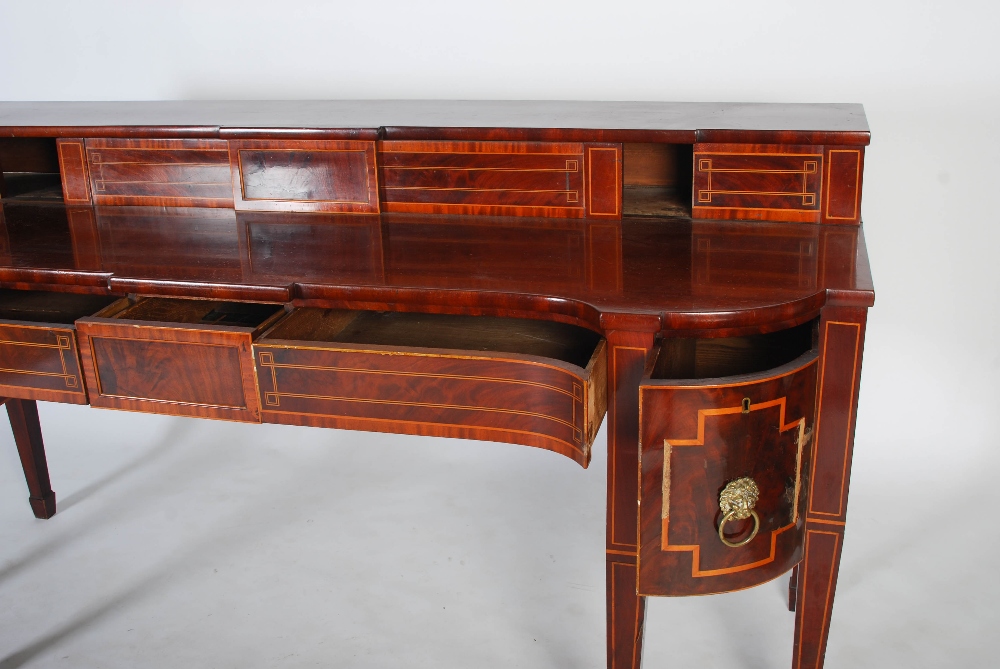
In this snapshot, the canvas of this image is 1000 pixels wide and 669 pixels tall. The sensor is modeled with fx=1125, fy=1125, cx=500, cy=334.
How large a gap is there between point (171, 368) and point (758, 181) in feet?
3.19

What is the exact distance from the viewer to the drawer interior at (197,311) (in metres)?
1.81

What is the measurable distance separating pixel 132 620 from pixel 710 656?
1068 millimetres

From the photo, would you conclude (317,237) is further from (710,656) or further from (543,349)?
(710,656)

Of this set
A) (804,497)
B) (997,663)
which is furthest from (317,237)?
(997,663)

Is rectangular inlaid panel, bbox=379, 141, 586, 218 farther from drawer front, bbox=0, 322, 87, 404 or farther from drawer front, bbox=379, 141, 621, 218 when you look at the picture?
drawer front, bbox=0, 322, 87, 404

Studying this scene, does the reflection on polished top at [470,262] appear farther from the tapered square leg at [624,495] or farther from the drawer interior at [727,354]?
the drawer interior at [727,354]

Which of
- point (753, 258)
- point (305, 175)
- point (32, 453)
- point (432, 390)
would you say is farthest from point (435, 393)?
point (32, 453)

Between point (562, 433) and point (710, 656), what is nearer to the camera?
point (562, 433)

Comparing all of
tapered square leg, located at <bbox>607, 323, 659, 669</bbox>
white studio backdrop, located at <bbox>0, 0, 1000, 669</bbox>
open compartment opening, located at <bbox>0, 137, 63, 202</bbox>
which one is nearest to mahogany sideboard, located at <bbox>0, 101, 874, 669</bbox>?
tapered square leg, located at <bbox>607, 323, 659, 669</bbox>

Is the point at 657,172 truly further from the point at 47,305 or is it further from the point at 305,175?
the point at 47,305

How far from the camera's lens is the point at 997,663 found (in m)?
1.89

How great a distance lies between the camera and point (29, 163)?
95.4 inches

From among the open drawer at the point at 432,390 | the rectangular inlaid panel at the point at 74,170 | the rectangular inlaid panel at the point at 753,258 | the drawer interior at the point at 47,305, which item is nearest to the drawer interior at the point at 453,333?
the open drawer at the point at 432,390

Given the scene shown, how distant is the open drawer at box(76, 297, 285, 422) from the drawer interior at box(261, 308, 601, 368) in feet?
0.49
